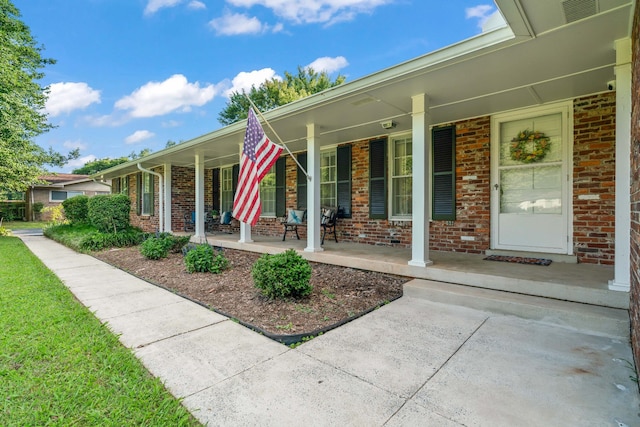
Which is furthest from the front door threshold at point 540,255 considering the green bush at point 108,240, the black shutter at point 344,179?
the green bush at point 108,240

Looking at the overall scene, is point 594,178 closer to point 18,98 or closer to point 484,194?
point 484,194

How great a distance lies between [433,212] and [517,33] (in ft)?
10.5

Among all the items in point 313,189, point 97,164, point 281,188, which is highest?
point 97,164

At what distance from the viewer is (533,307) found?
2.94 meters

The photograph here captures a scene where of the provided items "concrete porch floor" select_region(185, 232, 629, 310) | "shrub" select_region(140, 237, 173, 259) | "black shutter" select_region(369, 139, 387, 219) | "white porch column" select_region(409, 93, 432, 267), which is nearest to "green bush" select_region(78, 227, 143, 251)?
"shrub" select_region(140, 237, 173, 259)

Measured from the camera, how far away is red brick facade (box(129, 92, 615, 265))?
395cm

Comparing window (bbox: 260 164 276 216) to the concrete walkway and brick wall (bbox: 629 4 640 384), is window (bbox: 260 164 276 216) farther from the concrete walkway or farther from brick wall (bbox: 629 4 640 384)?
brick wall (bbox: 629 4 640 384)

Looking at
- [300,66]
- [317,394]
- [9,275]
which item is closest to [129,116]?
[300,66]

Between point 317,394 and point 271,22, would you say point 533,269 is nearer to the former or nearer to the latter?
point 317,394

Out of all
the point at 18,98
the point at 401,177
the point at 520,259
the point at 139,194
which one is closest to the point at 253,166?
the point at 401,177

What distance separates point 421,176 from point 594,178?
2177 millimetres

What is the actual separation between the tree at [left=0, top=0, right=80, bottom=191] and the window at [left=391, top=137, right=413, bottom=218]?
10.2 meters

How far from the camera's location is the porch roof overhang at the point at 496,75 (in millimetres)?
2461

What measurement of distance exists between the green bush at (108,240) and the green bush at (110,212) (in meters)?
0.29
